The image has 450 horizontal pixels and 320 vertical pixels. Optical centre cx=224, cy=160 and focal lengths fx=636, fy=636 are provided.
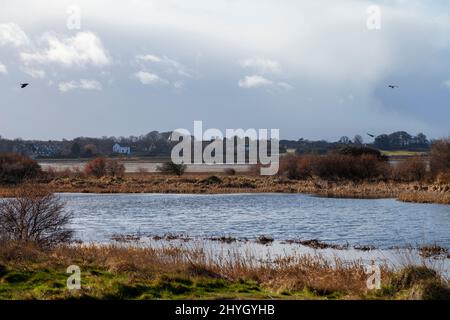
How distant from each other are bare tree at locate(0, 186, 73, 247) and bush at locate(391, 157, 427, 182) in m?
56.1

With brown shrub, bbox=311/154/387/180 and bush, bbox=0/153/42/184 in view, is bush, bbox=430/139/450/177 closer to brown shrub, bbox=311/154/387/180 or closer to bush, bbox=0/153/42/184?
brown shrub, bbox=311/154/387/180

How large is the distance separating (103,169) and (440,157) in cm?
4150

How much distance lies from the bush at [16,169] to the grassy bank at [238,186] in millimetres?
2419

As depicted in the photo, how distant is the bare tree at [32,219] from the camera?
22281 mm

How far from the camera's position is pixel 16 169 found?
235 feet

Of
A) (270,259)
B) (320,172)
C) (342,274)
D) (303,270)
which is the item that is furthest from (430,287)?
(320,172)

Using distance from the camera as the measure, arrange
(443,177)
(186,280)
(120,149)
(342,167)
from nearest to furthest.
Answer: (186,280)
(443,177)
(342,167)
(120,149)

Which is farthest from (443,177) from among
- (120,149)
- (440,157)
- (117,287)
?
(120,149)

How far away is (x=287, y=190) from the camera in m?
65.2

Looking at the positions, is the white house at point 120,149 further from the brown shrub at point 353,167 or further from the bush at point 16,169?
the brown shrub at point 353,167

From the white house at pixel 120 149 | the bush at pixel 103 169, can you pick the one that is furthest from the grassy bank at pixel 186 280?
the white house at pixel 120 149

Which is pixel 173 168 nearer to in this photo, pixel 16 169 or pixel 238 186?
pixel 238 186

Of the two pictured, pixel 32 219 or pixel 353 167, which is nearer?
pixel 32 219

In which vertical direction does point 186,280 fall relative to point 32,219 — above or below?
below
